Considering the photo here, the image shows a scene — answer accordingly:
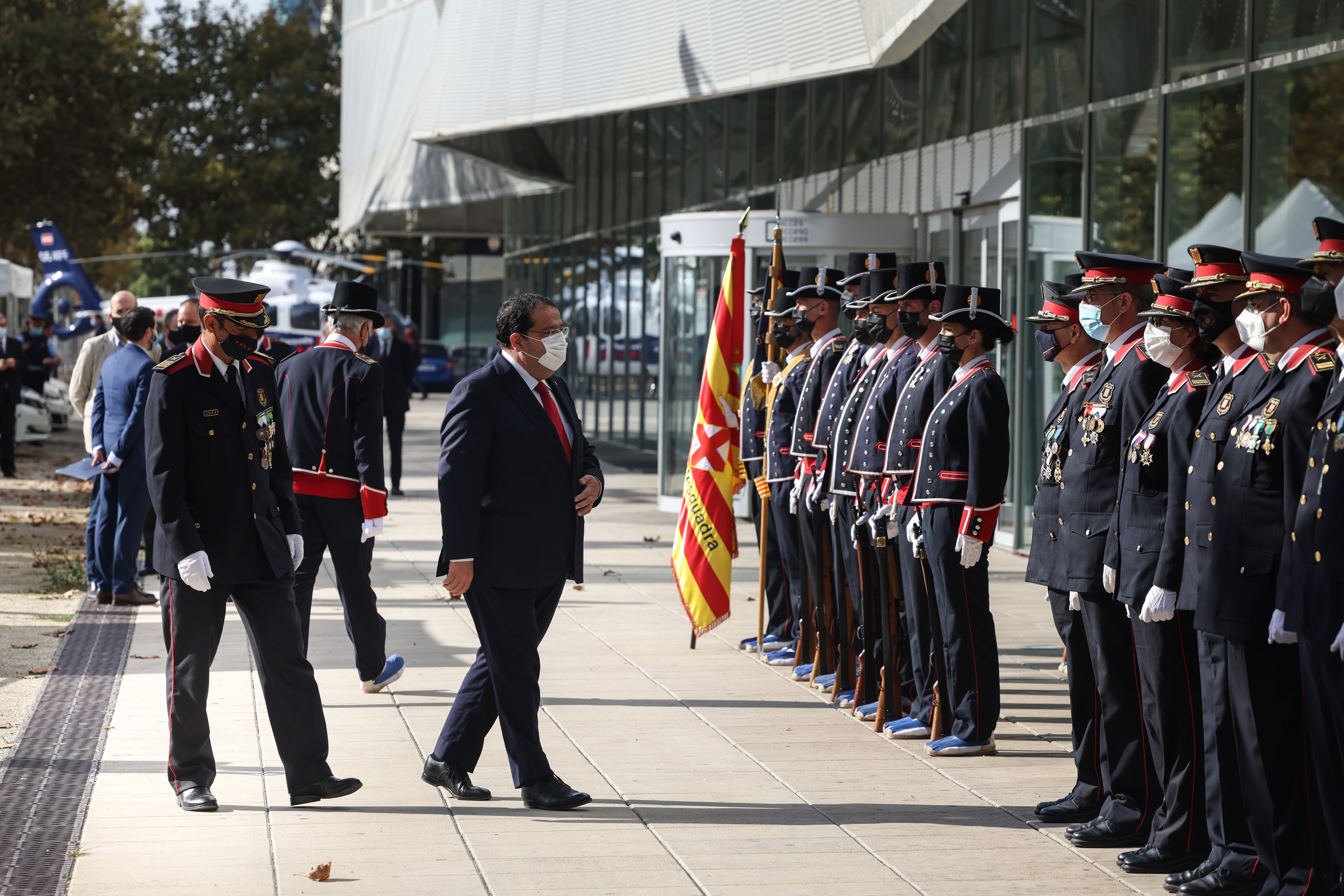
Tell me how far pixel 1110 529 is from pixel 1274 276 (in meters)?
1.20

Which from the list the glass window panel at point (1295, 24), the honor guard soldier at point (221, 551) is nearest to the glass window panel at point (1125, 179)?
the glass window panel at point (1295, 24)

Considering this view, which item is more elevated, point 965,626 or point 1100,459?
point 1100,459

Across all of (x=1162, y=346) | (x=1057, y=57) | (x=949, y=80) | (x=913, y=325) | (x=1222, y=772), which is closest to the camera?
(x=1222, y=772)

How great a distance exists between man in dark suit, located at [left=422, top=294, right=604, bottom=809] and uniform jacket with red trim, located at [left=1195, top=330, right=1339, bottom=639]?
2.33 metres

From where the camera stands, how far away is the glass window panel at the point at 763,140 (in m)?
20.4

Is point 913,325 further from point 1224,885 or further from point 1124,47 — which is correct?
point 1124,47

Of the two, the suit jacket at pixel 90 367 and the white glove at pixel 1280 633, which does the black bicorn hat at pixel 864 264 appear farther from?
the suit jacket at pixel 90 367

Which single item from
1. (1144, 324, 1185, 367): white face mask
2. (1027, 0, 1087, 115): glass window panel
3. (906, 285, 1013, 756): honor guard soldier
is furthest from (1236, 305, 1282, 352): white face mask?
(1027, 0, 1087, 115): glass window panel

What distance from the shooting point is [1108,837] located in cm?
601

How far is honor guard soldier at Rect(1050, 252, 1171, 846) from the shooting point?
6031 millimetres

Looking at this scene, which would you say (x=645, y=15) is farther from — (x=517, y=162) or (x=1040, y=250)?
(x=517, y=162)

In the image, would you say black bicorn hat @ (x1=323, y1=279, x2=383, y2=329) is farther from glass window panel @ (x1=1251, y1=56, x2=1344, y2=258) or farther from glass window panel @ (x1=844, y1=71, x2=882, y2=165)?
glass window panel @ (x1=844, y1=71, x2=882, y2=165)

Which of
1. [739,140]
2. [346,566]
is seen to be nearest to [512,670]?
[346,566]

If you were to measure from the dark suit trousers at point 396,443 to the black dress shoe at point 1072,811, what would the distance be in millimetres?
12807
